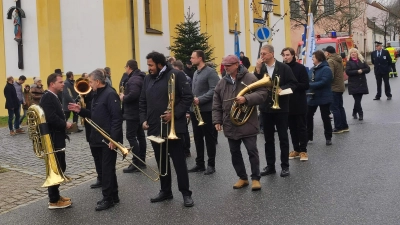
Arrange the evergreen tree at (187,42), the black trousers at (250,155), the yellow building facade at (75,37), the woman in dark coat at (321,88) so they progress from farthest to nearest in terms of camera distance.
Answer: the evergreen tree at (187,42) < the yellow building facade at (75,37) < the woman in dark coat at (321,88) < the black trousers at (250,155)

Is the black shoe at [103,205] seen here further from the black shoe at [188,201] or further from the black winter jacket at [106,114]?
the black shoe at [188,201]

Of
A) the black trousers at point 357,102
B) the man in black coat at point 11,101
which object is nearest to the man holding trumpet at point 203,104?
the black trousers at point 357,102

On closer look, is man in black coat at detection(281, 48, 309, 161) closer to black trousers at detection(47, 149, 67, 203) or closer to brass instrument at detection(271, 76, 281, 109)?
brass instrument at detection(271, 76, 281, 109)

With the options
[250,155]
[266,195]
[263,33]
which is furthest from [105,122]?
[263,33]

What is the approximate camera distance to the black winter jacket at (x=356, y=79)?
580 inches

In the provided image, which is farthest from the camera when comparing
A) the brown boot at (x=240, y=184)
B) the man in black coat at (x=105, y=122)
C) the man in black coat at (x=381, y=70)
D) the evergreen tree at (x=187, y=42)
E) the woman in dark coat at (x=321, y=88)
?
the evergreen tree at (x=187, y=42)

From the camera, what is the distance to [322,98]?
11.5m

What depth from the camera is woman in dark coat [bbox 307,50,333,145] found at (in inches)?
446

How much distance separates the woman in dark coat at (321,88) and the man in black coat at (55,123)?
5.46 m

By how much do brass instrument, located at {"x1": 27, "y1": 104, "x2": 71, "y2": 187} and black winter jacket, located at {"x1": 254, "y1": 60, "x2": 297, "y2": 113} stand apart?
3.18 m

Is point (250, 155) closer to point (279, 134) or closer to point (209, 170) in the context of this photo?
point (279, 134)

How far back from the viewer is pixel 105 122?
7613 millimetres

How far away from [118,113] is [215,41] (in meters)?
22.6

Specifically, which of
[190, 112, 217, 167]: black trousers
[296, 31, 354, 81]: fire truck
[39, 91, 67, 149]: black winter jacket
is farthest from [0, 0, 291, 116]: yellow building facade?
[39, 91, 67, 149]: black winter jacket
